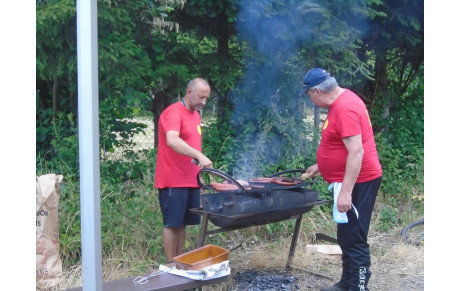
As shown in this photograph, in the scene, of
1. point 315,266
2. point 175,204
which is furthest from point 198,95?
point 315,266

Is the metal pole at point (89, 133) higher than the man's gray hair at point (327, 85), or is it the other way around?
the man's gray hair at point (327, 85)

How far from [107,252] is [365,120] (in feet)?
8.97

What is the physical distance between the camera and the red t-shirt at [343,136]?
3871mm

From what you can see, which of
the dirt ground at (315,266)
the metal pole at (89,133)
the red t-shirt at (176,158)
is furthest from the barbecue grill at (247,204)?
the metal pole at (89,133)

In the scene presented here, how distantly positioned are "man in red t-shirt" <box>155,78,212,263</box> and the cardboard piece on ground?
1763mm

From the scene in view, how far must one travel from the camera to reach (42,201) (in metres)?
4.17

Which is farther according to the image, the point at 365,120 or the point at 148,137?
the point at 148,137

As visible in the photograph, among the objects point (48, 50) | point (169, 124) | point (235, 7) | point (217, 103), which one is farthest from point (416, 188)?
point (48, 50)

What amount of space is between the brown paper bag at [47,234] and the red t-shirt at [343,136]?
2245 mm

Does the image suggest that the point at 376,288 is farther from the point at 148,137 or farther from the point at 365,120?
the point at 148,137

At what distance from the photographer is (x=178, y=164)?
14.6ft

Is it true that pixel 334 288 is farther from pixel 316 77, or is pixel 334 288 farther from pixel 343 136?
pixel 316 77

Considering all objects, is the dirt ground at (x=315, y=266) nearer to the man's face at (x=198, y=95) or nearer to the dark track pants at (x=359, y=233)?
the dark track pants at (x=359, y=233)

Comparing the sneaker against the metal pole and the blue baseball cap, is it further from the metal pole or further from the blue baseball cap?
the metal pole
